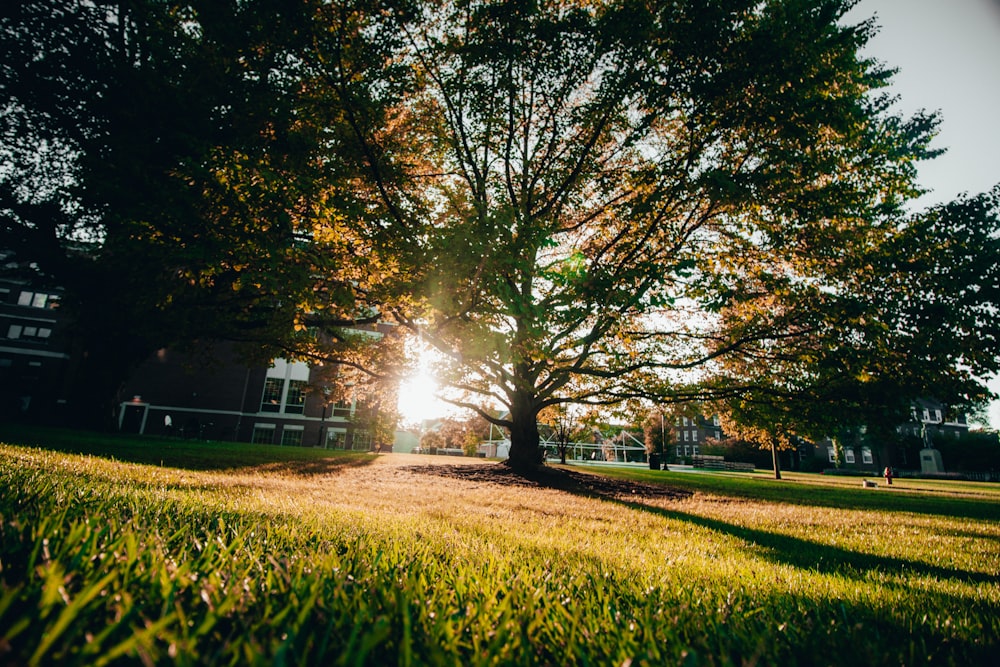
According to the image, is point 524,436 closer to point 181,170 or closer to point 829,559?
point 829,559

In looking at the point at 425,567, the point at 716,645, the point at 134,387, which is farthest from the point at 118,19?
the point at 134,387

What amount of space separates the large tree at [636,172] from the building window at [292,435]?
32173 millimetres

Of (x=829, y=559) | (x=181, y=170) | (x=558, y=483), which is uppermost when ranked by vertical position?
(x=181, y=170)

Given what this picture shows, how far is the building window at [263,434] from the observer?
125 ft

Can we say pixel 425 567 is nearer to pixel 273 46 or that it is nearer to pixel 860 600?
pixel 860 600

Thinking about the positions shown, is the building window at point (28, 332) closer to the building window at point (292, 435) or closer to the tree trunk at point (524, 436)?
the building window at point (292, 435)

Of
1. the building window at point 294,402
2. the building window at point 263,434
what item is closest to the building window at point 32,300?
the building window at point 263,434

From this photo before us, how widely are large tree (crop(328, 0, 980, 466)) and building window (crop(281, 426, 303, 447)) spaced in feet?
106

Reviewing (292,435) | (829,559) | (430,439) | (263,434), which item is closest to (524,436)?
(829,559)

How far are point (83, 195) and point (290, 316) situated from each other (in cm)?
1044

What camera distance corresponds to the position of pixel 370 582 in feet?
5.50

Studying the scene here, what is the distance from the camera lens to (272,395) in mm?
39219

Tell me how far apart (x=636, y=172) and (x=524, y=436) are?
31.8ft

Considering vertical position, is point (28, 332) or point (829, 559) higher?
point (28, 332)
